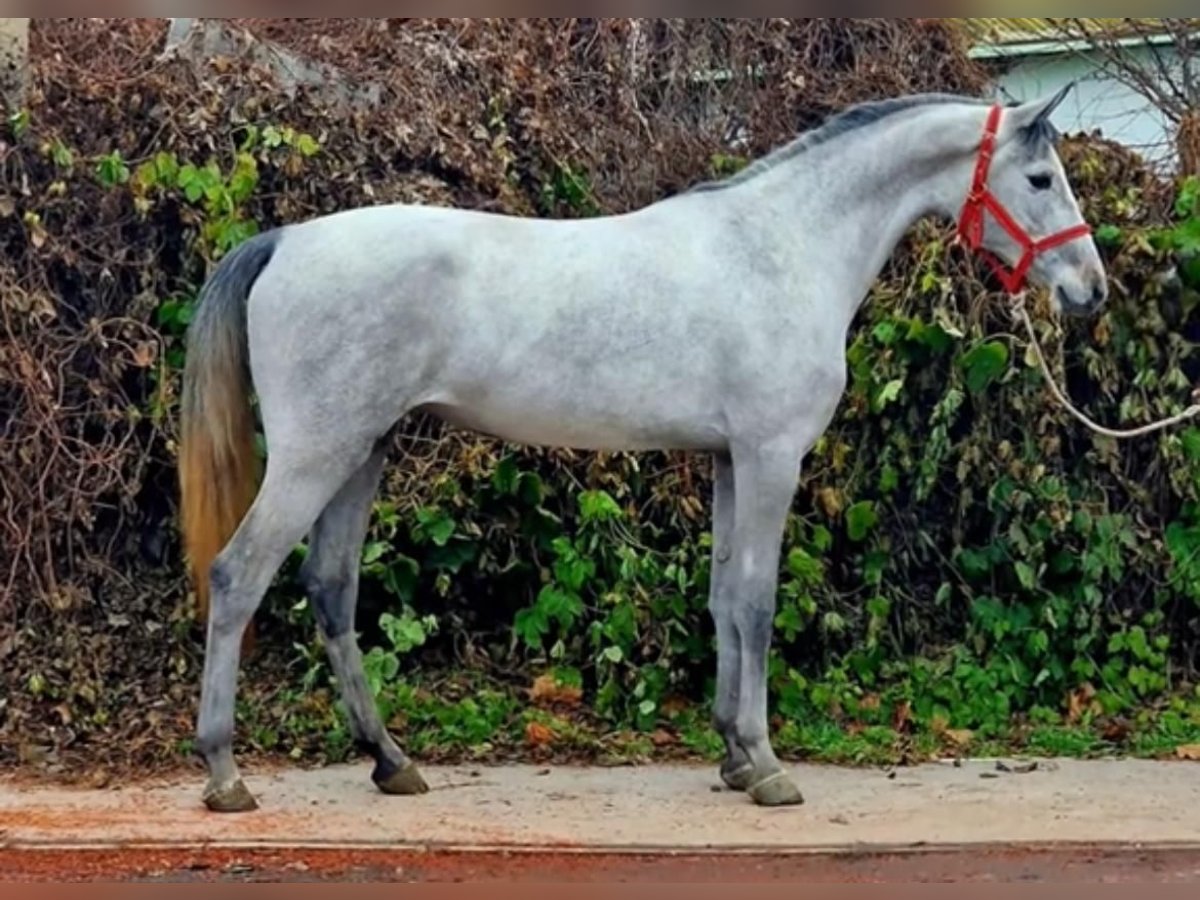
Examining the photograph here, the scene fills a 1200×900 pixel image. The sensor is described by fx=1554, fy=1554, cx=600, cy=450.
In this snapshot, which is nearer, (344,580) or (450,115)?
(344,580)

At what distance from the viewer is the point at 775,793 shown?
15.8 feet

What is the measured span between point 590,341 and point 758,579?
90cm

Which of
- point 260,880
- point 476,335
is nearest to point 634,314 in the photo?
point 476,335

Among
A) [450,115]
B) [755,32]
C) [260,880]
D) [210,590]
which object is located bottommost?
[260,880]

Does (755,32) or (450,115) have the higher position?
(755,32)

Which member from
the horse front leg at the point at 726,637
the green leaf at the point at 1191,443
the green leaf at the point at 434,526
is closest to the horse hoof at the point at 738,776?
the horse front leg at the point at 726,637

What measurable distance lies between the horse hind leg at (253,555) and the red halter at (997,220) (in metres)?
2.09

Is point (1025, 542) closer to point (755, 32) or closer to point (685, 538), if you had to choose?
point (685, 538)

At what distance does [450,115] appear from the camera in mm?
6770

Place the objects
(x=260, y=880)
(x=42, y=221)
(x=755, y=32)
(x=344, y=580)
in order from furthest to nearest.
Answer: (x=755, y=32) < (x=42, y=221) < (x=344, y=580) < (x=260, y=880)

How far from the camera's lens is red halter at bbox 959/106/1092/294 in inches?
193

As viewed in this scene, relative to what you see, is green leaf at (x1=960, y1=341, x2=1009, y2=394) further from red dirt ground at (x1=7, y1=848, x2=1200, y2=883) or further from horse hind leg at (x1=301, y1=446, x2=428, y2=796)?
horse hind leg at (x1=301, y1=446, x2=428, y2=796)

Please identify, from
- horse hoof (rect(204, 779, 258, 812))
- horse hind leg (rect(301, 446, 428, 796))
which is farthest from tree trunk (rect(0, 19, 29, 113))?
horse hoof (rect(204, 779, 258, 812))

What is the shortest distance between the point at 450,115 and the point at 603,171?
715 mm
